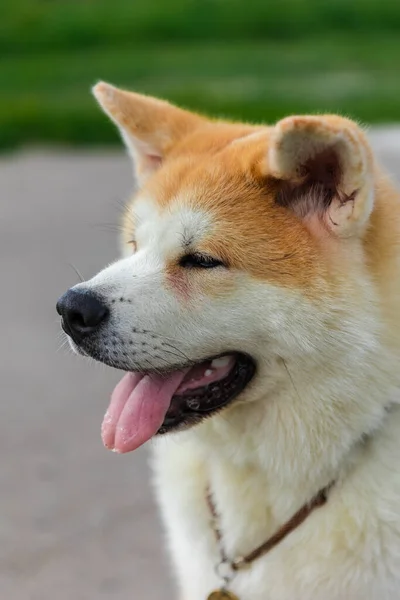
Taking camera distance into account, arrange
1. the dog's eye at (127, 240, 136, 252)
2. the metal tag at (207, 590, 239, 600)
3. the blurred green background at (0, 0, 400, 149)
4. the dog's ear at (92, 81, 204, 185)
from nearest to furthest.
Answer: the metal tag at (207, 590, 239, 600), the dog's eye at (127, 240, 136, 252), the dog's ear at (92, 81, 204, 185), the blurred green background at (0, 0, 400, 149)

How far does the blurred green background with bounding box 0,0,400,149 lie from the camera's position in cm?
1036

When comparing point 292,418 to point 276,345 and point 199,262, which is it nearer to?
point 276,345

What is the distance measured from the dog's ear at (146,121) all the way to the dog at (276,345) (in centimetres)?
35

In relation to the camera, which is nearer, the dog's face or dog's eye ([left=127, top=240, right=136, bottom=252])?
the dog's face

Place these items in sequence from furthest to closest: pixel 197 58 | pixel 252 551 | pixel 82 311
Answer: pixel 197 58 → pixel 252 551 → pixel 82 311

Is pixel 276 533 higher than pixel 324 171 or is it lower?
lower

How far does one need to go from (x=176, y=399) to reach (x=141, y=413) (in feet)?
0.35

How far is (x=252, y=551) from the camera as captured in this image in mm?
2656

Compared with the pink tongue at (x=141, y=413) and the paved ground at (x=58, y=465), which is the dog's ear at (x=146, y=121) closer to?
the paved ground at (x=58, y=465)

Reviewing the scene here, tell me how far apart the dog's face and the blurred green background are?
711cm

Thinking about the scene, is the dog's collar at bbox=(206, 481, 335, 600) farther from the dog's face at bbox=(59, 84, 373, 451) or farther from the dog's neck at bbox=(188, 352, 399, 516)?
the dog's face at bbox=(59, 84, 373, 451)

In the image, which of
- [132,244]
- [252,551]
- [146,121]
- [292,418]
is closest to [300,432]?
[292,418]

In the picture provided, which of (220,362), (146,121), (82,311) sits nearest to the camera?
(82,311)

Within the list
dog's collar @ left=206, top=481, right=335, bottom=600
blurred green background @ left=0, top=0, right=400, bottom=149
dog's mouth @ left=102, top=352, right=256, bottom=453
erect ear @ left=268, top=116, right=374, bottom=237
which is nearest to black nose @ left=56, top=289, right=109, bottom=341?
dog's mouth @ left=102, top=352, right=256, bottom=453
